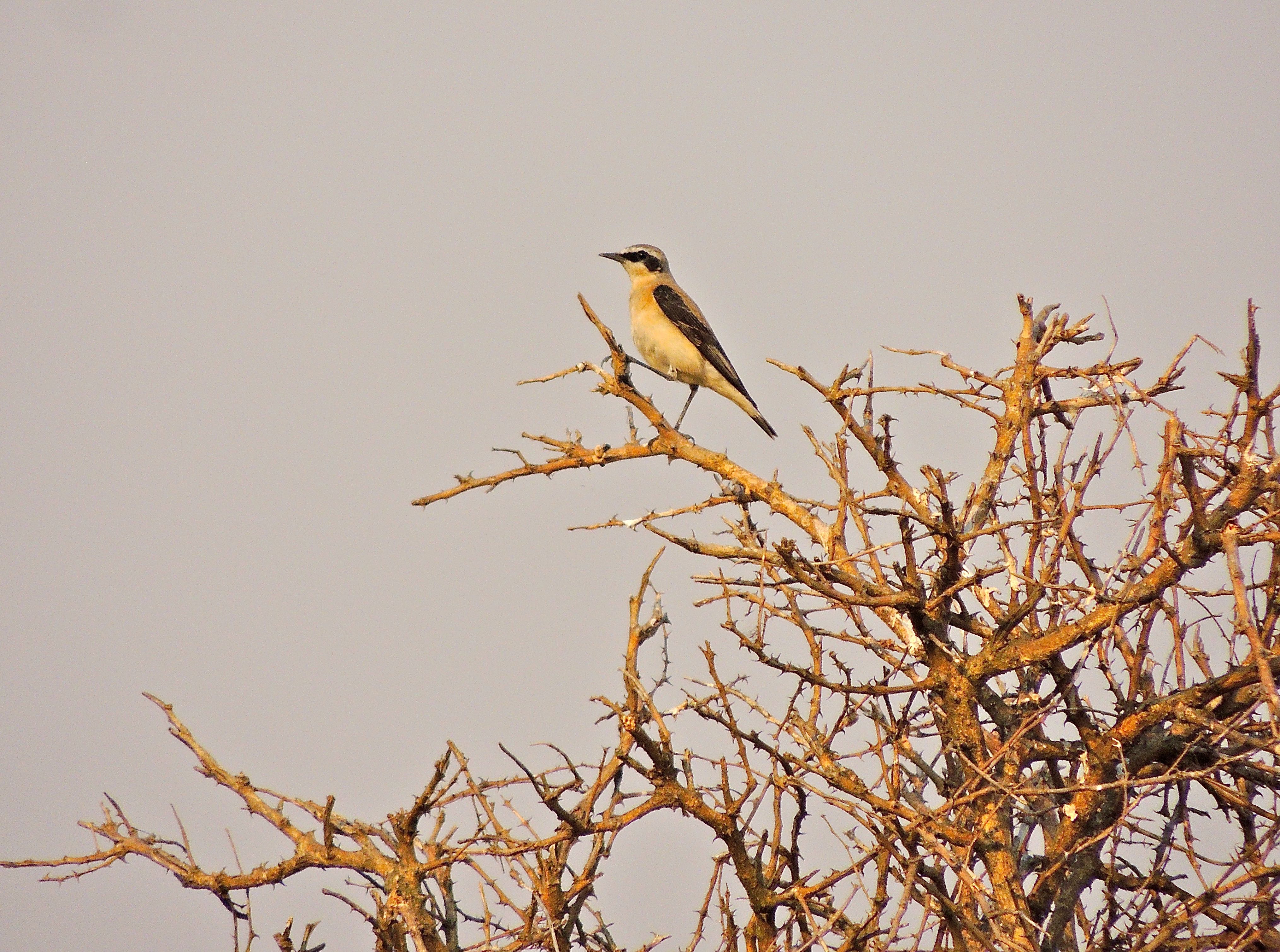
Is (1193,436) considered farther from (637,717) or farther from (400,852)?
(400,852)

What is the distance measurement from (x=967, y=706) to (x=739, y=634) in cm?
127

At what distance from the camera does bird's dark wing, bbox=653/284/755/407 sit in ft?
39.7

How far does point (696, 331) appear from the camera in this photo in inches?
485

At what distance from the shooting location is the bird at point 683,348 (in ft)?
39.7

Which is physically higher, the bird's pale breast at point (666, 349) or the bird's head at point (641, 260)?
the bird's head at point (641, 260)

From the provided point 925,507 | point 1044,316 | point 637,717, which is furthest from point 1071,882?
point 1044,316

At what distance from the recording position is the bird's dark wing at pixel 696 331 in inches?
477

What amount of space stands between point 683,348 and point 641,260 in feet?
7.06

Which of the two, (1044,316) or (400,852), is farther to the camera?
(1044,316)

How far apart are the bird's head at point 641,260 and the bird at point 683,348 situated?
0.77 metres

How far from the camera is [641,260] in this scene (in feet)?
45.5

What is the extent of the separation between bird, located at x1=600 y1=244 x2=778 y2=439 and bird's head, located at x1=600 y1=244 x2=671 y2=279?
77 centimetres

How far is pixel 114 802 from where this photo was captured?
6.35 metres

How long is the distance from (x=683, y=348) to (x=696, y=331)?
29 centimetres
